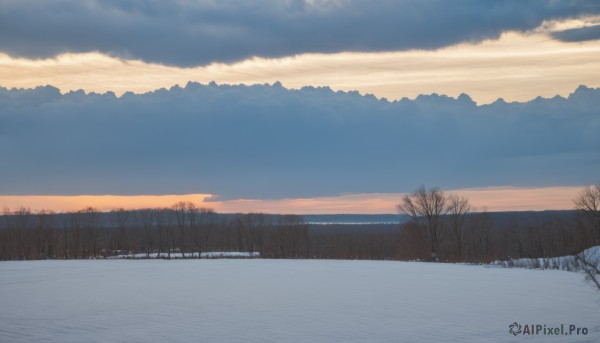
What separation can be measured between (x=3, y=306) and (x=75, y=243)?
6960 centimetres

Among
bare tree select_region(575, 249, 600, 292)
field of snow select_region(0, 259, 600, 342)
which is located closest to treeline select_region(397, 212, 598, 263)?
field of snow select_region(0, 259, 600, 342)

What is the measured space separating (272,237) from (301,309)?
236ft

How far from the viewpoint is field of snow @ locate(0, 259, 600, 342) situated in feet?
46.4

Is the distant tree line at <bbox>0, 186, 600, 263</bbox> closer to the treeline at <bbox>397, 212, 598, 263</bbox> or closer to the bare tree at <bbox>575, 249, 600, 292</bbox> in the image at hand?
the treeline at <bbox>397, 212, 598, 263</bbox>

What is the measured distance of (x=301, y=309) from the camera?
1833 centimetres

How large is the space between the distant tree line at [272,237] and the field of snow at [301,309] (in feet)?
124

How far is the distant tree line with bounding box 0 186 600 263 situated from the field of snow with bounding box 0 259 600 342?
37723 millimetres

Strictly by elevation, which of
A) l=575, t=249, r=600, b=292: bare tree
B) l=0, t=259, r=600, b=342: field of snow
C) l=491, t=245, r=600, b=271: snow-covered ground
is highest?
l=575, t=249, r=600, b=292: bare tree

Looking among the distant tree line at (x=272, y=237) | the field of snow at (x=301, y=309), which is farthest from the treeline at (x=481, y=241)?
the field of snow at (x=301, y=309)

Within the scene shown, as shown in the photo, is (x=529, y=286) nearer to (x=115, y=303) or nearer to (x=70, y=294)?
(x=115, y=303)


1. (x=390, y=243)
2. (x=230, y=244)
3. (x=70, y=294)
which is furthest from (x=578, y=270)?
(x=230, y=244)

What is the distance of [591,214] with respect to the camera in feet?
207

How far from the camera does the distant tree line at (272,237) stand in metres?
66.2

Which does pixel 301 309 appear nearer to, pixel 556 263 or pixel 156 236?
pixel 556 263
